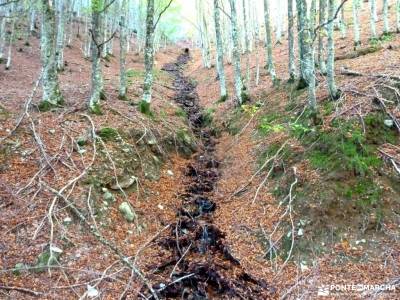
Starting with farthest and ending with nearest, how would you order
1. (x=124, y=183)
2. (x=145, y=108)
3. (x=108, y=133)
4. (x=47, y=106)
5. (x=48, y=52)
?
(x=145, y=108), (x=47, y=106), (x=48, y=52), (x=108, y=133), (x=124, y=183)

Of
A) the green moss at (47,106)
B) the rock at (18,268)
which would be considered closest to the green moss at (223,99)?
the green moss at (47,106)

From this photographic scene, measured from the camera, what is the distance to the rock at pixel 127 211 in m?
8.23

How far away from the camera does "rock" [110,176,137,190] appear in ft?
28.8

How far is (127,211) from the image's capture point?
8.34 m

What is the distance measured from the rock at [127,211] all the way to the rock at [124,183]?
0.50 m

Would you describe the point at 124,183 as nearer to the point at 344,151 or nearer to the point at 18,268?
the point at 18,268

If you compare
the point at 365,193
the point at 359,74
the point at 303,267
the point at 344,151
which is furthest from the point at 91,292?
the point at 359,74

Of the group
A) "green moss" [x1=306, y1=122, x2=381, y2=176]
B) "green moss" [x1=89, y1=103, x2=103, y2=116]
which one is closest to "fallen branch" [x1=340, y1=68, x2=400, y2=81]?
"green moss" [x1=306, y1=122, x2=381, y2=176]

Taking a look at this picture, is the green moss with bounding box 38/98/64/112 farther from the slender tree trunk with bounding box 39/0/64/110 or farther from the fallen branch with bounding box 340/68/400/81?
the fallen branch with bounding box 340/68/400/81

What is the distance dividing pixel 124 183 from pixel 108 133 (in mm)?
1964

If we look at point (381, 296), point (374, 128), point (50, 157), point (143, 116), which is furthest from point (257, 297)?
point (143, 116)

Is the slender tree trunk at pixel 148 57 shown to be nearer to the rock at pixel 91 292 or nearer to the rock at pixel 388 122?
the rock at pixel 388 122

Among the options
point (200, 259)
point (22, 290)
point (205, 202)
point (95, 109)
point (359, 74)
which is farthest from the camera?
point (95, 109)

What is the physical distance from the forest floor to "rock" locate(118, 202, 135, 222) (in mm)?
118
